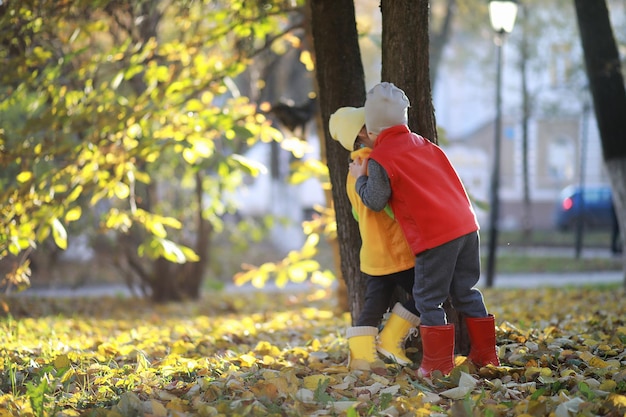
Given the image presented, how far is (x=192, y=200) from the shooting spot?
1136cm

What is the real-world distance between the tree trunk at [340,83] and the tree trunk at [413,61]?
0.37 m

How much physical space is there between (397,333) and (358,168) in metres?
0.88

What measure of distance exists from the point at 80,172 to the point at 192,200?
558 centimetres

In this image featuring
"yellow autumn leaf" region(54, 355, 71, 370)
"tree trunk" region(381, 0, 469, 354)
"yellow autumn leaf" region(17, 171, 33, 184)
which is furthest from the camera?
"yellow autumn leaf" region(17, 171, 33, 184)

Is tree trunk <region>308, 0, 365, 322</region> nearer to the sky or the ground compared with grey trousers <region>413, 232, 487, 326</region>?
nearer to the sky

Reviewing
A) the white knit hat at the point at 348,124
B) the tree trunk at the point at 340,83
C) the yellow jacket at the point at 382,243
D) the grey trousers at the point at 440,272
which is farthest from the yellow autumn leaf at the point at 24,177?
A: the grey trousers at the point at 440,272

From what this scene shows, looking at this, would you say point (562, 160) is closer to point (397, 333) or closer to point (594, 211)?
point (594, 211)

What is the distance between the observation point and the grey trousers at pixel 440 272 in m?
3.42

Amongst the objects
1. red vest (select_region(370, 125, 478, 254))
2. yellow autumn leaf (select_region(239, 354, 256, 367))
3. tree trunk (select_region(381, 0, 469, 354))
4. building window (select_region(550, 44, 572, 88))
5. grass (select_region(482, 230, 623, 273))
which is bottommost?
grass (select_region(482, 230, 623, 273))

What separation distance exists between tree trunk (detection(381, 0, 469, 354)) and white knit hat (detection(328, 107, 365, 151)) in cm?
38

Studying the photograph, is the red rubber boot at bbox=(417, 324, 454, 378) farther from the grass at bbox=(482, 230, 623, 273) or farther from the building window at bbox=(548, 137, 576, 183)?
the building window at bbox=(548, 137, 576, 183)

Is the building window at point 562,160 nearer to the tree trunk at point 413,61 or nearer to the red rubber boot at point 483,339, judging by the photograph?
the tree trunk at point 413,61

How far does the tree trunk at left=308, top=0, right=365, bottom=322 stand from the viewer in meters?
4.29

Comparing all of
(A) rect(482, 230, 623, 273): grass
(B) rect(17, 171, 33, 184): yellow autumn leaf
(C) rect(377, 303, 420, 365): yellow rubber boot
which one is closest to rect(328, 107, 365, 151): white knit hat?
(C) rect(377, 303, 420, 365): yellow rubber boot
